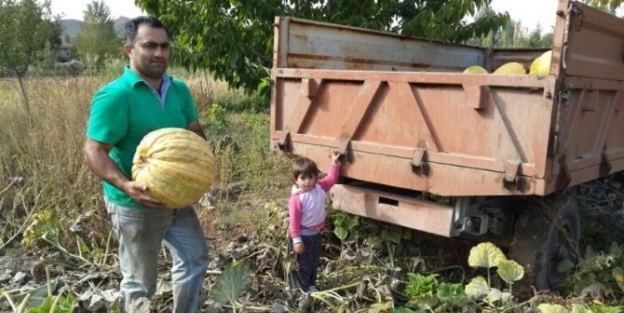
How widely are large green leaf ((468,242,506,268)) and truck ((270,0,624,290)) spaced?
202mm

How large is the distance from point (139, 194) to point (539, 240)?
2539 millimetres

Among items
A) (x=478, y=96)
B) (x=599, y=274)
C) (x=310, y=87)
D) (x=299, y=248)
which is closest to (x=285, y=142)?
(x=310, y=87)

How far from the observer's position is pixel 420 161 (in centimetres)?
363

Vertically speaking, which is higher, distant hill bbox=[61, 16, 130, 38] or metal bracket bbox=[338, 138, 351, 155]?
distant hill bbox=[61, 16, 130, 38]

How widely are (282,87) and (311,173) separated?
99 centimetres

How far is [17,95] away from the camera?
8438 mm

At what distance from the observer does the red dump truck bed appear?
3.20 metres

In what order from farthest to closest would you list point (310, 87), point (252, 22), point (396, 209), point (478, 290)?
point (252, 22) < point (310, 87) < point (396, 209) < point (478, 290)

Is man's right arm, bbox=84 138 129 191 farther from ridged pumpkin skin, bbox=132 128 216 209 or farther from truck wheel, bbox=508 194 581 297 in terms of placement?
truck wheel, bbox=508 194 581 297

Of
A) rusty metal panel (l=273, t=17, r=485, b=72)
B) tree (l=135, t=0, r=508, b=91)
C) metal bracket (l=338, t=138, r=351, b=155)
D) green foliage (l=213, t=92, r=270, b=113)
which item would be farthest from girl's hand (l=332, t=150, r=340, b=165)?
green foliage (l=213, t=92, r=270, b=113)

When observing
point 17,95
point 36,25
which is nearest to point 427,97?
point 17,95

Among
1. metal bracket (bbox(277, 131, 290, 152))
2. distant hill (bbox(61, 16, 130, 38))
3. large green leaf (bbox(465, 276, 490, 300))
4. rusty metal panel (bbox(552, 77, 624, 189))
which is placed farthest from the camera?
metal bracket (bbox(277, 131, 290, 152))

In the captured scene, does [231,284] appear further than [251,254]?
No

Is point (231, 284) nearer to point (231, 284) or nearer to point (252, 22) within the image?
point (231, 284)
